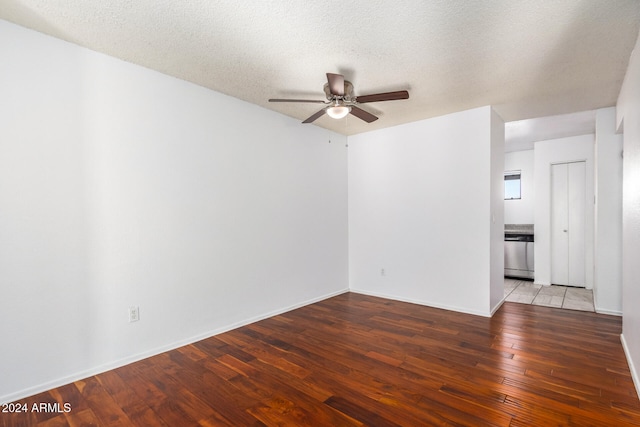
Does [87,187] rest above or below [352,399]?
above

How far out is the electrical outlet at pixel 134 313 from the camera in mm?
2675

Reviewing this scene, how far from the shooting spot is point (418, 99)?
3525 millimetres

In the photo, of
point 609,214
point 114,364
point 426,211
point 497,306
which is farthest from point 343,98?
point 609,214

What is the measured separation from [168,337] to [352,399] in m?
1.83

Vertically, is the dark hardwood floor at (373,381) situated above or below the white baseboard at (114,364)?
below

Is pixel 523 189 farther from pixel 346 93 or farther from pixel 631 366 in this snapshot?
pixel 346 93

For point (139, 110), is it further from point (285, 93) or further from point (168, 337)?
point (168, 337)

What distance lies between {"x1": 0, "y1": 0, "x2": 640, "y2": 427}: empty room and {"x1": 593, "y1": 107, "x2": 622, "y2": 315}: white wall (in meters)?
0.02

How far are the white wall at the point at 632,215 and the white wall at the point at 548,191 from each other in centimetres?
272

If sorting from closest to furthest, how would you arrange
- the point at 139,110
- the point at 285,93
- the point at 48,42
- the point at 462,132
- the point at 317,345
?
the point at 48,42 < the point at 139,110 < the point at 317,345 < the point at 285,93 < the point at 462,132

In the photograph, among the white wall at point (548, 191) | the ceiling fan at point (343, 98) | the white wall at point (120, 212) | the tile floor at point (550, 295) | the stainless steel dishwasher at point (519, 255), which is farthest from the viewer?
the stainless steel dishwasher at point (519, 255)

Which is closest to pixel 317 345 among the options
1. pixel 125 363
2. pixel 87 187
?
pixel 125 363

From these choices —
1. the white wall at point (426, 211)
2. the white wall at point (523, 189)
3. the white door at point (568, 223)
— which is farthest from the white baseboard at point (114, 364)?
the white wall at point (523, 189)

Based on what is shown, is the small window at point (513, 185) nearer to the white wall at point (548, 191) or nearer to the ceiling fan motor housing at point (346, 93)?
the white wall at point (548, 191)
